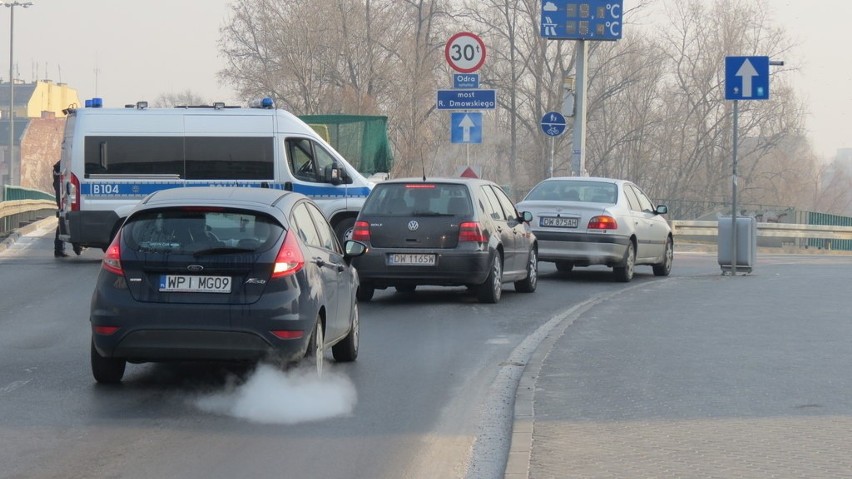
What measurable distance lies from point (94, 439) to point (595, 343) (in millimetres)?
5596

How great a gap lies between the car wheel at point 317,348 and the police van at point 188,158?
493 inches

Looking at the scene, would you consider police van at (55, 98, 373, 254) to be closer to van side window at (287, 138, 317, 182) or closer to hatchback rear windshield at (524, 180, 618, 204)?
van side window at (287, 138, 317, 182)

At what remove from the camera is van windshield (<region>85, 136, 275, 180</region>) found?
71.8ft

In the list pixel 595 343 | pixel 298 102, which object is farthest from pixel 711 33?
pixel 595 343

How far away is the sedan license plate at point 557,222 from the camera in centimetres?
2030

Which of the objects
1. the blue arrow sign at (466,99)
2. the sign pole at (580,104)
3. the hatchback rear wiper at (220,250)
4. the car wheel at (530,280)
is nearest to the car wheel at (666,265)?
the car wheel at (530,280)

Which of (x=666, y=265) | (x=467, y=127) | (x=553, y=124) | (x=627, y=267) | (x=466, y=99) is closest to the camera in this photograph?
(x=627, y=267)

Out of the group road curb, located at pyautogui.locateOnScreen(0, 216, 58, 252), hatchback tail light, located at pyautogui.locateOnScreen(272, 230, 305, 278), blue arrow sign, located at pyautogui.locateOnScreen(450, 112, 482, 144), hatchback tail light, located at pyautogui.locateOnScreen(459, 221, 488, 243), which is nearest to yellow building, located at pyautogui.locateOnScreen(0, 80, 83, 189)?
road curb, located at pyautogui.locateOnScreen(0, 216, 58, 252)

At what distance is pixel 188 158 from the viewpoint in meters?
22.2

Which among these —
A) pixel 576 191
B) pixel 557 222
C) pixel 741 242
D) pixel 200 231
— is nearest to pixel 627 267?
pixel 557 222

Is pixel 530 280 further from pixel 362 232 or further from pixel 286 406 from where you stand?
pixel 286 406

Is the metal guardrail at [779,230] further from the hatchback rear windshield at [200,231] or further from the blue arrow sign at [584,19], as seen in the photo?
the hatchback rear windshield at [200,231]

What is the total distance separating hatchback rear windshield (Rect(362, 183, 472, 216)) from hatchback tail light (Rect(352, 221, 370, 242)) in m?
0.17

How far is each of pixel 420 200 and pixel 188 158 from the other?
23.2ft
